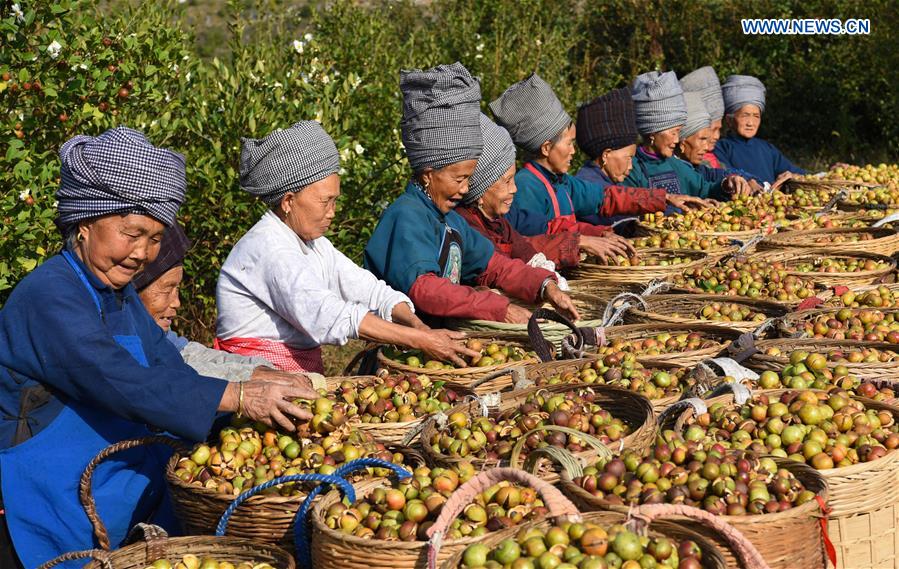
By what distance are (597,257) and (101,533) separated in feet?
11.8

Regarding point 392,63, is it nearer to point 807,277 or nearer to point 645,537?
point 807,277

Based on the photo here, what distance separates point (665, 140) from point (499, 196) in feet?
9.87

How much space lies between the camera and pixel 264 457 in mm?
3367

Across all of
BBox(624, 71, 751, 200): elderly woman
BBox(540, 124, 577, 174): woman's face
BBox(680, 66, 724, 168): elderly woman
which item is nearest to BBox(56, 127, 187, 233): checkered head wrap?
BBox(540, 124, 577, 174): woman's face

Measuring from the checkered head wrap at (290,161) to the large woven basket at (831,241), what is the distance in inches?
126

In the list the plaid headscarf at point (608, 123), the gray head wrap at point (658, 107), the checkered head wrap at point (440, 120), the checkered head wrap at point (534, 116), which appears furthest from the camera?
the gray head wrap at point (658, 107)

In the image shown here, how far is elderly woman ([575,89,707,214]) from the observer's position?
7562mm

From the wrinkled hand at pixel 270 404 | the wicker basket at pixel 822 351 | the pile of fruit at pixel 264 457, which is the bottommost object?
the wicker basket at pixel 822 351

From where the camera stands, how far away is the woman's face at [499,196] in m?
5.78

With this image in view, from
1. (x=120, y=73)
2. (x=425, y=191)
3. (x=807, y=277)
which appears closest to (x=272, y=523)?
(x=425, y=191)

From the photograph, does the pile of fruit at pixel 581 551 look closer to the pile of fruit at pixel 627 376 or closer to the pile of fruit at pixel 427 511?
the pile of fruit at pixel 427 511

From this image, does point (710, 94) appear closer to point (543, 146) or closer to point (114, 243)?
point (543, 146)

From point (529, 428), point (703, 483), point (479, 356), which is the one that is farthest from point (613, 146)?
point (703, 483)

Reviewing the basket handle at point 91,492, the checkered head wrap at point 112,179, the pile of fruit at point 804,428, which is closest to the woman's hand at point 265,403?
the basket handle at point 91,492
